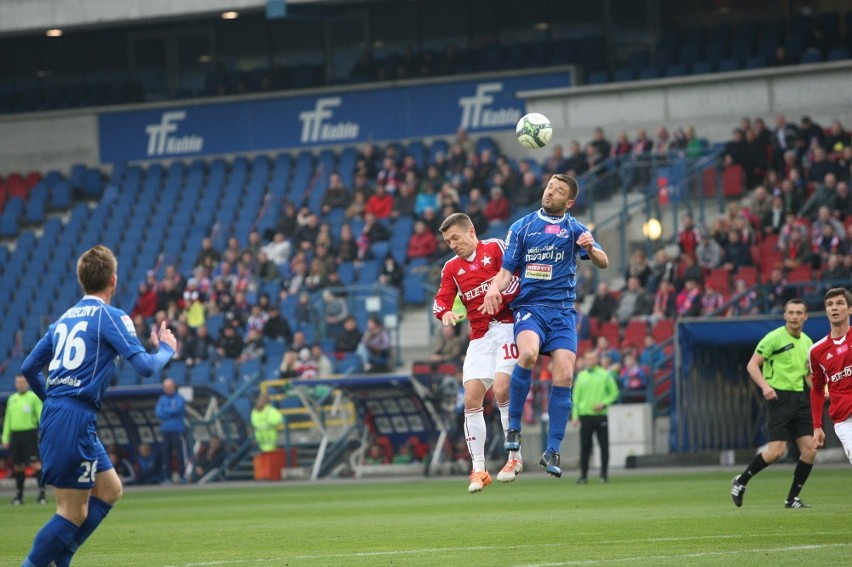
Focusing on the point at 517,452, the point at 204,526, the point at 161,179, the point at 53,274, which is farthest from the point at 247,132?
the point at 517,452

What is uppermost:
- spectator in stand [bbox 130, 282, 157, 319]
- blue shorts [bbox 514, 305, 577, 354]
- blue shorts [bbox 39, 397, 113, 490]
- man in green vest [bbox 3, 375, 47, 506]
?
spectator in stand [bbox 130, 282, 157, 319]

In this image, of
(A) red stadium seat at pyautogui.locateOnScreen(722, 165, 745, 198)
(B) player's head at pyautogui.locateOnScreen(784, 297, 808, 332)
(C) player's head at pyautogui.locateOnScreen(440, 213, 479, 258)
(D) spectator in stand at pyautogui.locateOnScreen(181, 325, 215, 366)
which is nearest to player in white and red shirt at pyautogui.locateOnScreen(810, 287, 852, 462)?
(B) player's head at pyautogui.locateOnScreen(784, 297, 808, 332)

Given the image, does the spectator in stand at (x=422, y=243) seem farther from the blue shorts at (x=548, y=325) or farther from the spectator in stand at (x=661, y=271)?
the blue shorts at (x=548, y=325)

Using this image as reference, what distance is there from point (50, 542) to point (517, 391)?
16.4 feet

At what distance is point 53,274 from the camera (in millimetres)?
38219

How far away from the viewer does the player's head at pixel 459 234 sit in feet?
43.6

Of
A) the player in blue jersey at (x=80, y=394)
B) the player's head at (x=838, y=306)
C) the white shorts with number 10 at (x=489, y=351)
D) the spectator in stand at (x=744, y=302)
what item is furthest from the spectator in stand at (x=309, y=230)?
the player in blue jersey at (x=80, y=394)

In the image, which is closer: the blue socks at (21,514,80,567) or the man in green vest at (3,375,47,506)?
the blue socks at (21,514,80,567)

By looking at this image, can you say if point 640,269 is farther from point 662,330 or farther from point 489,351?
point 489,351

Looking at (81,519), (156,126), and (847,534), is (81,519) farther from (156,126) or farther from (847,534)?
(156,126)

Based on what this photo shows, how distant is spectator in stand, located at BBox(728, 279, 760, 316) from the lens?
87.8 ft

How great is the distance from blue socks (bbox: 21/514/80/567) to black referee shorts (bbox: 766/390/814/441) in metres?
8.45

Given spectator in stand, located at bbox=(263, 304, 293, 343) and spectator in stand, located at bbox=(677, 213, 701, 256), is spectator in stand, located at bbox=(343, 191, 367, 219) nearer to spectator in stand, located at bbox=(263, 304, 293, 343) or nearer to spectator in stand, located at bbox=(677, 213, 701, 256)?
spectator in stand, located at bbox=(263, 304, 293, 343)

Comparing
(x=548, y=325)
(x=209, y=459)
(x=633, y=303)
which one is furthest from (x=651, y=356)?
(x=548, y=325)
